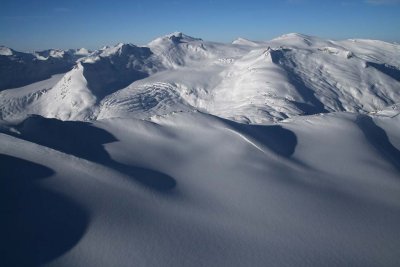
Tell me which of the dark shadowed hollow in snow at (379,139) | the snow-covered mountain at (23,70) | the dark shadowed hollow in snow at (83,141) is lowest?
the snow-covered mountain at (23,70)

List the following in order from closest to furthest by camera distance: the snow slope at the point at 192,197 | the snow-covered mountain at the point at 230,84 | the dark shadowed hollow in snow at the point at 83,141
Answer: the snow slope at the point at 192,197 → the dark shadowed hollow in snow at the point at 83,141 → the snow-covered mountain at the point at 230,84

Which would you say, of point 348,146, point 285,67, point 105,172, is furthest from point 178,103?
point 105,172

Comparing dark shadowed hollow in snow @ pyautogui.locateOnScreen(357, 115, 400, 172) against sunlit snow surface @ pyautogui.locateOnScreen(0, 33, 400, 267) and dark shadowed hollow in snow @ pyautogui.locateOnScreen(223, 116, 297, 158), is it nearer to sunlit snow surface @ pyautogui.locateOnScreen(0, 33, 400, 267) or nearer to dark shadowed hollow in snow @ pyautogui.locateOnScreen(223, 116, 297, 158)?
sunlit snow surface @ pyautogui.locateOnScreen(0, 33, 400, 267)

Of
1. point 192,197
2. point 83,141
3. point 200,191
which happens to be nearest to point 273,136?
point 200,191

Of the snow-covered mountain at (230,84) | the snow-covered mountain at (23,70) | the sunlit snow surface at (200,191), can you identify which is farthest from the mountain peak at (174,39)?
the sunlit snow surface at (200,191)

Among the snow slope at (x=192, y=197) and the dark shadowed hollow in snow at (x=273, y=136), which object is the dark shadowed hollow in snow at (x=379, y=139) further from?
the dark shadowed hollow in snow at (x=273, y=136)
